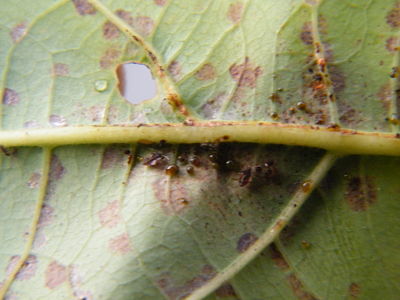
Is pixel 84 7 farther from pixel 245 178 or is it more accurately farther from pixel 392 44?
pixel 392 44

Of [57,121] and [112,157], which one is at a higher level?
[57,121]

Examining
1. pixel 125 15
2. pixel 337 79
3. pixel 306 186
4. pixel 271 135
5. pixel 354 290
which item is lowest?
pixel 354 290

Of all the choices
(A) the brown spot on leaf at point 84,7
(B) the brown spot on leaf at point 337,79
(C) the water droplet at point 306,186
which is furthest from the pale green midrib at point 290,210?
(A) the brown spot on leaf at point 84,7

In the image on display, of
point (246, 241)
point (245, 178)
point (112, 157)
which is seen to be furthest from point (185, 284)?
point (112, 157)

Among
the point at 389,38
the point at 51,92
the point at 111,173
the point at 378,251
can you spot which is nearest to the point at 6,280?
the point at 111,173

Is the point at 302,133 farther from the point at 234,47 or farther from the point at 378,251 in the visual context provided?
the point at 378,251

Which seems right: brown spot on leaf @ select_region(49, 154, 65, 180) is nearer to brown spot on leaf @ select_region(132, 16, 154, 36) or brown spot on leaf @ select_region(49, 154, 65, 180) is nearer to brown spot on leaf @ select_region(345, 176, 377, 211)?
brown spot on leaf @ select_region(132, 16, 154, 36)
